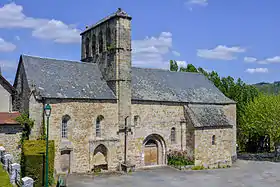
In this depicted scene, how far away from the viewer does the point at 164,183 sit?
24703 millimetres

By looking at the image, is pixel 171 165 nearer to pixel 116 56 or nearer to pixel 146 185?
pixel 146 185

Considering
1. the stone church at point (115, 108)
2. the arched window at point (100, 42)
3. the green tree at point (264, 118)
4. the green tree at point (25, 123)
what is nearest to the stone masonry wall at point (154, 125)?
the stone church at point (115, 108)

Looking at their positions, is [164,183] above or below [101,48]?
below

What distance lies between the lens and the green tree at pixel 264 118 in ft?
122

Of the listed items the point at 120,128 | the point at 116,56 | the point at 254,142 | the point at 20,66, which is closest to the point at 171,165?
the point at 120,128

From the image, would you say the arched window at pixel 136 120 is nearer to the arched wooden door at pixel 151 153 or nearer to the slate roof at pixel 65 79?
the arched wooden door at pixel 151 153

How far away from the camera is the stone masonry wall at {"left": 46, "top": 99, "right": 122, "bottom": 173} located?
25594 millimetres

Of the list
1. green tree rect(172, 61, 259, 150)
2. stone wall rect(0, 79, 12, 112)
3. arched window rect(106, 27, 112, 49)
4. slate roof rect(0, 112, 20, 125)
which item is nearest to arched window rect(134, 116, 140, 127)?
arched window rect(106, 27, 112, 49)

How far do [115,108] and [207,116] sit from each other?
10.3 meters

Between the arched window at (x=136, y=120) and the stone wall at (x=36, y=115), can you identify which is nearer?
the stone wall at (x=36, y=115)

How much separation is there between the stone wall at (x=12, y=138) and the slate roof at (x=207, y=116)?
639 inches

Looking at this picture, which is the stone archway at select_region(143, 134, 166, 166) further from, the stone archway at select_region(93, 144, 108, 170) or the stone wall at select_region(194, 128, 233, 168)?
the stone archway at select_region(93, 144, 108, 170)

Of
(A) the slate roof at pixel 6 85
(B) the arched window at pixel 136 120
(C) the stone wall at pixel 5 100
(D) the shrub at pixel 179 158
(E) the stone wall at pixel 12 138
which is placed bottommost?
(D) the shrub at pixel 179 158

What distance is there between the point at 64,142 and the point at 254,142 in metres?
30.6
